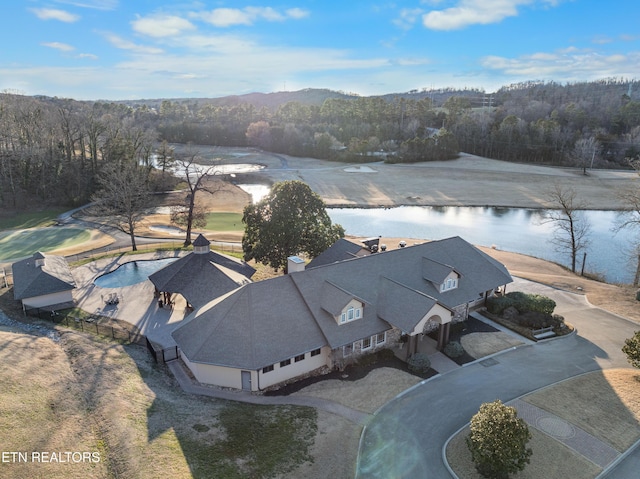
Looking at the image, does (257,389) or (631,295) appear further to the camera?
(631,295)

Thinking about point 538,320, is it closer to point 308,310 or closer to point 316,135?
point 308,310

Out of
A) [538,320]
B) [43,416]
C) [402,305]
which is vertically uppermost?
[402,305]

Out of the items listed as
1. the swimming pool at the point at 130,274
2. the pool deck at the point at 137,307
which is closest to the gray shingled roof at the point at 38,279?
the pool deck at the point at 137,307

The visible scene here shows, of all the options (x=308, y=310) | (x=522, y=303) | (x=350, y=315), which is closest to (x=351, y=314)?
(x=350, y=315)

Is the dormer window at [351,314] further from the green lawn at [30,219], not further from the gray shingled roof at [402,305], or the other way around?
the green lawn at [30,219]

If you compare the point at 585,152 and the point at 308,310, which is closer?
the point at 308,310

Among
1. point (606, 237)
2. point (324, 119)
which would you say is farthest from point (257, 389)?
point (324, 119)

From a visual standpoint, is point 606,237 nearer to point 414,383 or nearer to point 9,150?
point 414,383
